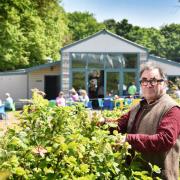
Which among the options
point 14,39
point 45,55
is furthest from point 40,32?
point 14,39

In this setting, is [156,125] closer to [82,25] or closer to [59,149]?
[59,149]

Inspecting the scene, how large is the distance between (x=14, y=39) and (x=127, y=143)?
106 ft

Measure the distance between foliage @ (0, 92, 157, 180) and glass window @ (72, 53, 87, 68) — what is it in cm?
2524

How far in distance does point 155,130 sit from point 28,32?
35.3m

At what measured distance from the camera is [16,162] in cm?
234

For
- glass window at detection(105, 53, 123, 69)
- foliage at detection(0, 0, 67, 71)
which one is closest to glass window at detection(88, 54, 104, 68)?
glass window at detection(105, 53, 123, 69)

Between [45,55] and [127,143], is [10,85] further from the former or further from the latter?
[127,143]

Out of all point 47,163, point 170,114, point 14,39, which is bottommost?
point 47,163

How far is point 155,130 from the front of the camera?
10.3ft

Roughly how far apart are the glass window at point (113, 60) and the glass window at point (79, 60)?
1443mm

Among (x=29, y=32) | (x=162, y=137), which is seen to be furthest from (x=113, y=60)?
(x=162, y=137)

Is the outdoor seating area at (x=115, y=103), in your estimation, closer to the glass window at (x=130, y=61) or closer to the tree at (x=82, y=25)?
the glass window at (x=130, y=61)

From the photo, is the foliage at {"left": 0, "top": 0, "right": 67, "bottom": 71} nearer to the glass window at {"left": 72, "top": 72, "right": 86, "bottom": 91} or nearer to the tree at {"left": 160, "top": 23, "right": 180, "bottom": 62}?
the glass window at {"left": 72, "top": 72, "right": 86, "bottom": 91}

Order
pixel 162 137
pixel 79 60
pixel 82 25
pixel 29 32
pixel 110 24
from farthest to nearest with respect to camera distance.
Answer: pixel 110 24 → pixel 82 25 → pixel 29 32 → pixel 79 60 → pixel 162 137
